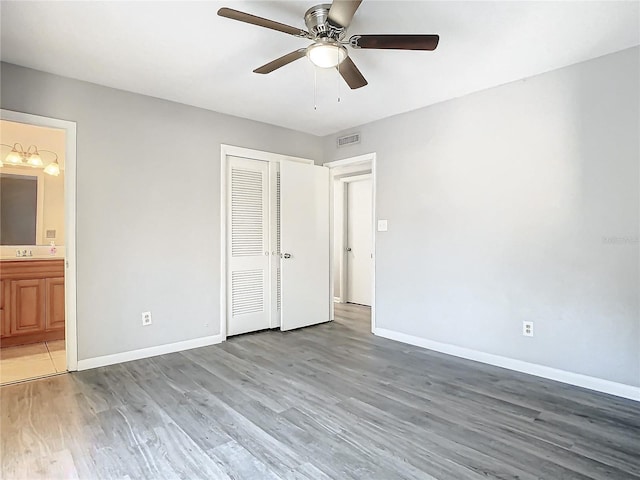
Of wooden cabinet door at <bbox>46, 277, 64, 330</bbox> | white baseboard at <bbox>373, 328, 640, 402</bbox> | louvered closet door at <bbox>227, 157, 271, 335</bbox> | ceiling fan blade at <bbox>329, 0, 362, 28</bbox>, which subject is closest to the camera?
ceiling fan blade at <bbox>329, 0, 362, 28</bbox>

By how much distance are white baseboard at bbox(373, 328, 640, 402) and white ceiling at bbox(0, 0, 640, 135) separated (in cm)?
243

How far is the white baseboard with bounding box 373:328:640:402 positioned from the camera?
2701mm

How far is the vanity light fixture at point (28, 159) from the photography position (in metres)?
4.25

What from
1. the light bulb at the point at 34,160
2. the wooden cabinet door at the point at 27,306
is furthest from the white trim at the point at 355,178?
the wooden cabinet door at the point at 27,306

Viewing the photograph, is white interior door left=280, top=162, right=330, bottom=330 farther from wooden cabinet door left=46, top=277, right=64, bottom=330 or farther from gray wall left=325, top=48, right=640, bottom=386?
wooden cabinet door left=46, top=277, right=64, bottom=330

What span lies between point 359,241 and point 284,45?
4059 millimetres

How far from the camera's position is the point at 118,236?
340 centimetres

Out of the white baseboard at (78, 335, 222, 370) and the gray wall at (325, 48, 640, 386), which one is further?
the white baseboard at (78, 335, 222, 370)

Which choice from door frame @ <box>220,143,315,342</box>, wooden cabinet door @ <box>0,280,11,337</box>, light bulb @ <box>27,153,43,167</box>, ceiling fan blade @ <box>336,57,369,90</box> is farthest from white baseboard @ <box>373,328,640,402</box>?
light bulb @ <box>27,153,43,167</box>

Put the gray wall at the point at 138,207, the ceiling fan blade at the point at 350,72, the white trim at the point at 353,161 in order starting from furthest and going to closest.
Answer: the white trim at the point at 353,161, the gray wall at the point at 138,207, the ceiling fan blade at the point at 350,72

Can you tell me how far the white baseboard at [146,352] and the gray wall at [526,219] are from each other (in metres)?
2.02

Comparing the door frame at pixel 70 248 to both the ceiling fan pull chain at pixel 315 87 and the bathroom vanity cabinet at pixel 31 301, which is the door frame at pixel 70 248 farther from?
the ceiling fan pull chain at pixel 315 87

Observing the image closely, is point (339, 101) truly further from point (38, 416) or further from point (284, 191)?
point (38, 416)

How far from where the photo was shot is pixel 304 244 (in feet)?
15.5
